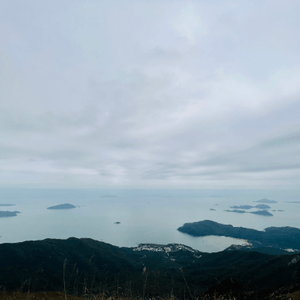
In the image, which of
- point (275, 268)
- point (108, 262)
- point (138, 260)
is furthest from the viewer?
point (138, 260)

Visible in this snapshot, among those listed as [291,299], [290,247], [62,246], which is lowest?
[290,247]

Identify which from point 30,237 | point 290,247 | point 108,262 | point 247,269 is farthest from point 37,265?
→ point 290,247

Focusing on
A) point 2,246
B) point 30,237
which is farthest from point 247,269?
point 30,237

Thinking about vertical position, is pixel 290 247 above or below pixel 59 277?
below

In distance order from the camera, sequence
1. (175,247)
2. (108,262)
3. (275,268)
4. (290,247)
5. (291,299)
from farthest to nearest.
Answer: (290,247)
(175,247)
(108,262)
(275,268)
(291,299)

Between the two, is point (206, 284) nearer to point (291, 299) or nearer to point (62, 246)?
point (291, 299)

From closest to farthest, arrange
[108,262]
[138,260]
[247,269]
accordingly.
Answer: [247,269]
[108,262]
[138,260]

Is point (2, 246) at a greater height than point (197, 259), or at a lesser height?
greater

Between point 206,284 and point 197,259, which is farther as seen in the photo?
point 197,259

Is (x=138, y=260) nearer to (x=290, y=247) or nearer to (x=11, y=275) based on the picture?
(x=11, y=275)
